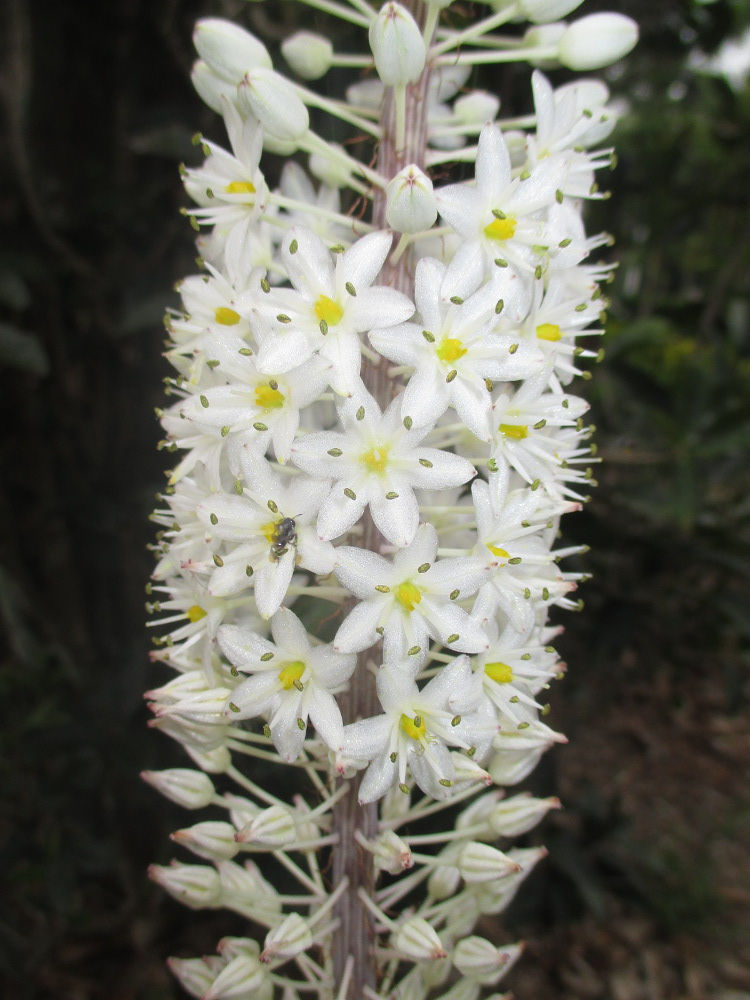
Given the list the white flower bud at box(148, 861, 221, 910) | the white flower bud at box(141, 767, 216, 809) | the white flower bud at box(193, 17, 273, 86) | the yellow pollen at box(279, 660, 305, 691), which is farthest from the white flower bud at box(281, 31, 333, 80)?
the white flower bud at box(148, 861, 221, 910)

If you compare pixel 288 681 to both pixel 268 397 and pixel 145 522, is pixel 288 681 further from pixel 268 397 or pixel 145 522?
pixel 145 522

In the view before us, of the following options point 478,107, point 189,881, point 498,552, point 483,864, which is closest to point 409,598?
point 498,552

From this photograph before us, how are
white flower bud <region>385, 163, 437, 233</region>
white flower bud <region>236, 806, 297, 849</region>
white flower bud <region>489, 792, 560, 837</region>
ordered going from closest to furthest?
1. white flower bud <region>385, 163, 437, 233</region>
2. white flower bud <region>236, 806, 297, 849</region>
3. white flower bud <region>489, 792, 560, 837</region>

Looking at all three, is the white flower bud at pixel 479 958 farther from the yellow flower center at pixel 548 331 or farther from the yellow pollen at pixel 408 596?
the yellow flower center at pixel 548 331

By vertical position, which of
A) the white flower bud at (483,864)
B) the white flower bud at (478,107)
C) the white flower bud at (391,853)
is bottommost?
the white flower bud at (483,864)

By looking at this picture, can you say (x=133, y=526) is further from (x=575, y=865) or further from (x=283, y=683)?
A: (x=575, y=865)

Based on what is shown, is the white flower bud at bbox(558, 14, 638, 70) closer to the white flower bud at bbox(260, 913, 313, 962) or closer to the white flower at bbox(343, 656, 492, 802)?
the white flower at bbox(343, 656, 492, 802)

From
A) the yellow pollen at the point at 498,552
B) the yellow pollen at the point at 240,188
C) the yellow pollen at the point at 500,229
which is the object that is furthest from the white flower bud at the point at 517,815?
the yellow pollen at the point at 240,188
